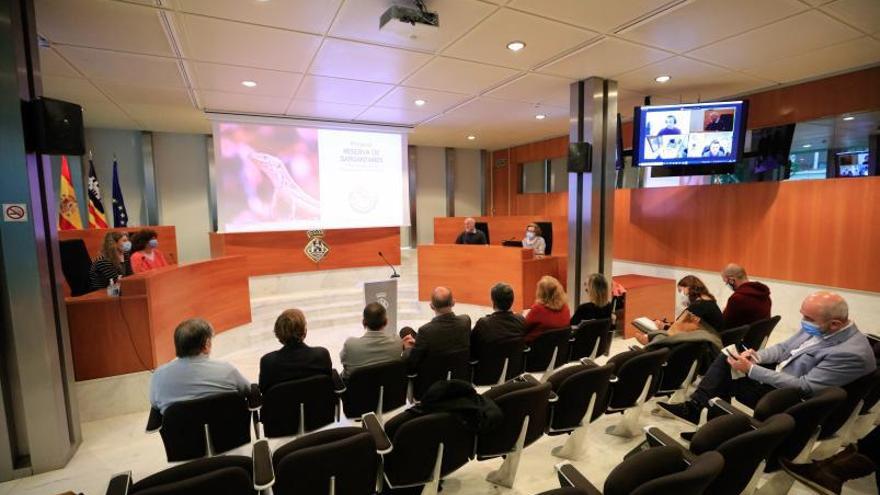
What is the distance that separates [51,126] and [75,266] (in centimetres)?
→ 301

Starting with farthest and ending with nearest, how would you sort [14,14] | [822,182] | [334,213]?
[334,213]
[822,182]
[14,14]

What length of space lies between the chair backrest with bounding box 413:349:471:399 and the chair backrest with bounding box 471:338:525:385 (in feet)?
0.61

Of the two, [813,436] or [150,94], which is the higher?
[150,94]

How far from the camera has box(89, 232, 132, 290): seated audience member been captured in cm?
400

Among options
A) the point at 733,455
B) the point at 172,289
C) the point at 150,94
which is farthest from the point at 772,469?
the point at 150,94

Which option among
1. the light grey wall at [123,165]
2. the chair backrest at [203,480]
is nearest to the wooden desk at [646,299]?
the chair backrest at [203,480]

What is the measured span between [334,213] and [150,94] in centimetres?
274

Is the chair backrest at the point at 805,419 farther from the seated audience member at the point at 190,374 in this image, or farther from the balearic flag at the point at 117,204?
the balearic flag at the point at 117,204

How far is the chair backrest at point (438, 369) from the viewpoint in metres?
2.76

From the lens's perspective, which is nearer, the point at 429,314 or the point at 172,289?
the point at 172,289

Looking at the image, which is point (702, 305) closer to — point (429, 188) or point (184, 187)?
point (429, 188)

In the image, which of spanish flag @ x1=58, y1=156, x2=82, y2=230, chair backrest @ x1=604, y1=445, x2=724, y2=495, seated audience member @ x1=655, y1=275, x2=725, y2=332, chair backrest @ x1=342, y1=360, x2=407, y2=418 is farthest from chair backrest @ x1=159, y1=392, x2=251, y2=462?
spanish flag @ x1=58, y1=156, x2=82, y2=230

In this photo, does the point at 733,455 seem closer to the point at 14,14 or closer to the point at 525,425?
the point at 525,425

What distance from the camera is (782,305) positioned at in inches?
208
